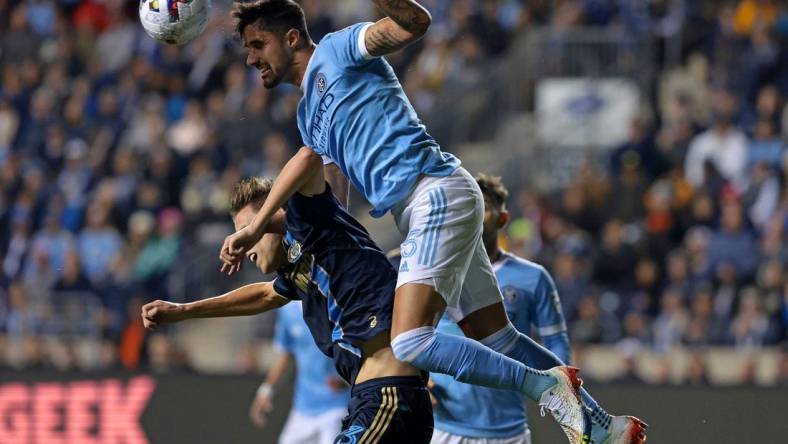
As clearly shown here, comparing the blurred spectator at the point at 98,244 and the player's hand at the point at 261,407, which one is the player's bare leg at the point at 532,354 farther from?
the blurred spectator at the point at 98,244

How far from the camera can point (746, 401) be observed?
10891 millimetres

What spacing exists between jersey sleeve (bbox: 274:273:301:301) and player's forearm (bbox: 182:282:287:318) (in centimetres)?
8

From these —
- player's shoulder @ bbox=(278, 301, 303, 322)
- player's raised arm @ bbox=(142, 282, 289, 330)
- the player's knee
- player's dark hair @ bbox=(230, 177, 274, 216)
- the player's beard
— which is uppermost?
the player's beard

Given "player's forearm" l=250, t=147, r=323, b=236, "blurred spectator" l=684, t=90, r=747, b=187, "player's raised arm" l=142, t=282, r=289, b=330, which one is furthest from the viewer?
"blurred spectator" l=684, t=90, r=747, b=187

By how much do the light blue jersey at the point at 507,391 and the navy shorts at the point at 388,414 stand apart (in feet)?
5.25

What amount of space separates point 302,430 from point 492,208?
11.5ft

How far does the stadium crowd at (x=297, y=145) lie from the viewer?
13.7 m

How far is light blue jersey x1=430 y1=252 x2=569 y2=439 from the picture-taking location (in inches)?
303

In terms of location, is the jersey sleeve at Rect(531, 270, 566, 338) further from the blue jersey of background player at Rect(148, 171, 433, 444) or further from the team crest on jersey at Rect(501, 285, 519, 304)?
the blue jersey of background player at Rect(148, 171, 433, 444)

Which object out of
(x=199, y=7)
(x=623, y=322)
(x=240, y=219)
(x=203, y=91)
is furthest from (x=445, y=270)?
(x=203, y=91)

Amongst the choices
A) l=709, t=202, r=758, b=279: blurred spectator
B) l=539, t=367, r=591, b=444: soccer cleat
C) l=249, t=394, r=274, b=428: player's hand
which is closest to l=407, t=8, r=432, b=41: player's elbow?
l=539, t=367, r=591, b=444: soccer cleat

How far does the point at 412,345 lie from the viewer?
603 cm

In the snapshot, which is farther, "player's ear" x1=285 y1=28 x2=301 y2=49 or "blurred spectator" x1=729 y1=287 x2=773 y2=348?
"blurred spectator" x1=729 y1=287 x2=773 y2=348

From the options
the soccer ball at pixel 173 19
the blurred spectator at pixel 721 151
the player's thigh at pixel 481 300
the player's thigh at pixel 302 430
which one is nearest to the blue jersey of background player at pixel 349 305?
the player's thigh at pixel 481 300
